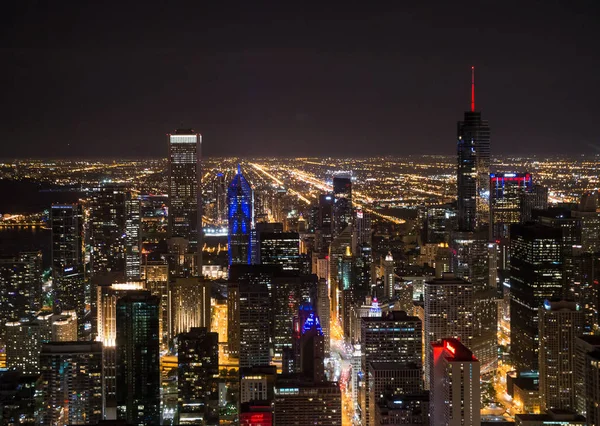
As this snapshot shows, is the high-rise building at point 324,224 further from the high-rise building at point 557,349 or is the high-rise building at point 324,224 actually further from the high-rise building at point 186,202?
the high-rise building at point 557,349

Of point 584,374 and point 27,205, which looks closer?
point 584,374

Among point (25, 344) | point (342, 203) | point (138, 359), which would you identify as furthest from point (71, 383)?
point (342, 203)

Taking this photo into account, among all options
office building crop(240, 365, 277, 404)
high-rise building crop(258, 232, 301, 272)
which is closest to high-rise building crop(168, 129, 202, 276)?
high-rise building crop(258, 232, 301, 272)

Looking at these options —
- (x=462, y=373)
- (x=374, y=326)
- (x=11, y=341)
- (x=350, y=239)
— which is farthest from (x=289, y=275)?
(x=462, y=373)

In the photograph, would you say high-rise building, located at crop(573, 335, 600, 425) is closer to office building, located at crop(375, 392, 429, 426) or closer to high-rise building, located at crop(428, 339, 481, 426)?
high-rise building, located at crop(428, 339, 481, 426)

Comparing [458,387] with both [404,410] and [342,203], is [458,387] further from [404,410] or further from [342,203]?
[342,203]

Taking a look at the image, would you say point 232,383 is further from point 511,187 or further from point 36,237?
point 511,187
